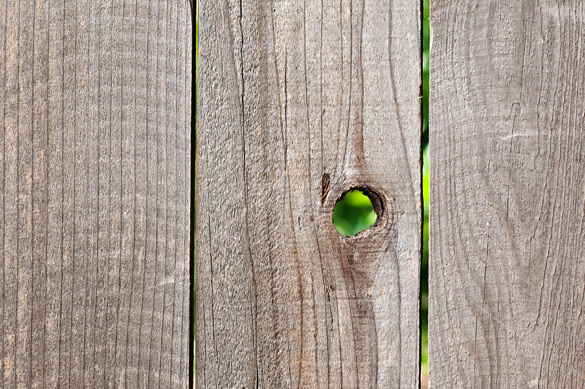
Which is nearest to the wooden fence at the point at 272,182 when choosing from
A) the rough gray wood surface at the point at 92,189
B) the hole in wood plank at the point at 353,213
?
the rough gray wood surface at the point at 92,189

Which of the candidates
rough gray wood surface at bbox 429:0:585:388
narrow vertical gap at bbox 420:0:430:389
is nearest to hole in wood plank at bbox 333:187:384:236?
narrow vertical gap at bbox 420:0:430:389

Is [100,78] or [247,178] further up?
[100,78]

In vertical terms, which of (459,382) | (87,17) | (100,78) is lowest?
(459,382)

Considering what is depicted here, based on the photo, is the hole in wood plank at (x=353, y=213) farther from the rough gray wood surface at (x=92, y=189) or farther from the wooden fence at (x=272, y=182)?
the rough gray wood surface at (x=92, y=189)

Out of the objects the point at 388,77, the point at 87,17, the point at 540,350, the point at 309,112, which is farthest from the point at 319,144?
the point at 540,350

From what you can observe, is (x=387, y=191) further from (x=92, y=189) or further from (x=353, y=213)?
(x=353, y=213)

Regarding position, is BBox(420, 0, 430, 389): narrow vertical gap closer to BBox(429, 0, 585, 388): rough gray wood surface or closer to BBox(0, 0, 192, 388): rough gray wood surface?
BBox(429, 0, 585, 388): rough gray wood surface

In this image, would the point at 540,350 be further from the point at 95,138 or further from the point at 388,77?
the point at 95,138

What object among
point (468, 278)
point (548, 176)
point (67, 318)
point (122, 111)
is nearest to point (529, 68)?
point (548, 176)
